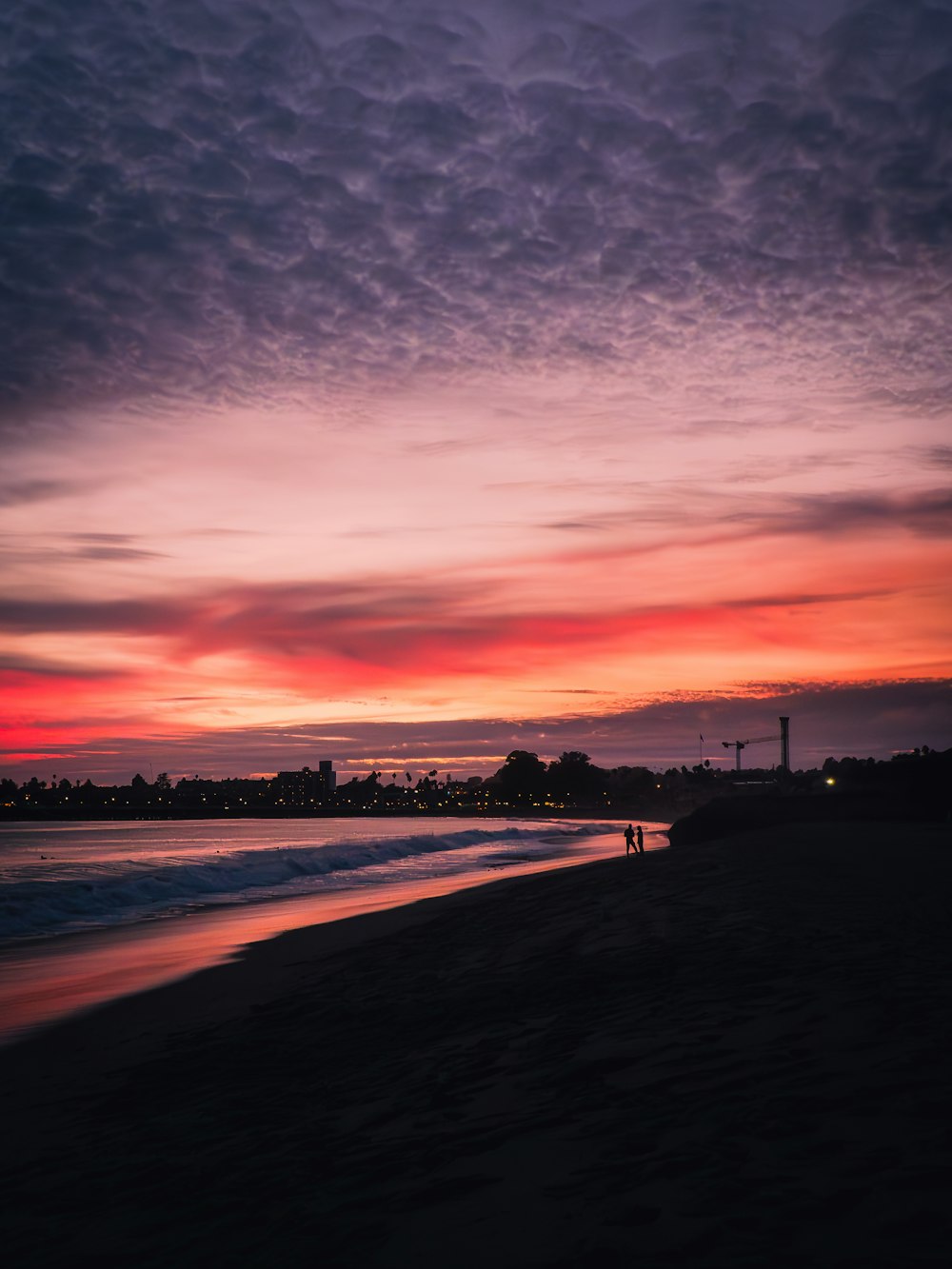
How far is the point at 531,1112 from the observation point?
5996mm

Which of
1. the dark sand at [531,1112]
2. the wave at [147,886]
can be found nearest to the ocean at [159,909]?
the wave at [147,886]

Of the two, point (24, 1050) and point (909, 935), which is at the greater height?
point (909, 935)

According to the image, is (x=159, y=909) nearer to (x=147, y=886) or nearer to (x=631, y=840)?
(x=147, y=886)

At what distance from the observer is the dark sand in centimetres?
425

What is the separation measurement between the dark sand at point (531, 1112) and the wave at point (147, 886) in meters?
15.1

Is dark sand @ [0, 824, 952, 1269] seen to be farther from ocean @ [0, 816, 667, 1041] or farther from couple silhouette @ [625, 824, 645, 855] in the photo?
couple silhouette @ [625, 824, 645, 855]

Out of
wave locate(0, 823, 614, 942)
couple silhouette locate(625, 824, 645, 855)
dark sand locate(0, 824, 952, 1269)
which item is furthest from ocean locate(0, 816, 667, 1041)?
couple silhouette locate(625, 824, 645, 855)

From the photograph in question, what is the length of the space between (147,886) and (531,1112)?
29422 millimetres

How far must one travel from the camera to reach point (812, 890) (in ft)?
48.1

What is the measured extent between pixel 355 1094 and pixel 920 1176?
4.34 meters

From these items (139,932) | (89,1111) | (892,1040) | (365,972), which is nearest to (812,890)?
(365,972)

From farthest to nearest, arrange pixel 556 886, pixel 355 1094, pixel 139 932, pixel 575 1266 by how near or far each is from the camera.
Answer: pixel 556 886
pixel 139 932
pixel 355 1094
pixel 575 1266

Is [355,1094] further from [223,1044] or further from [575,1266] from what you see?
[575,1266]

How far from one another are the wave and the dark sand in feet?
49.6
